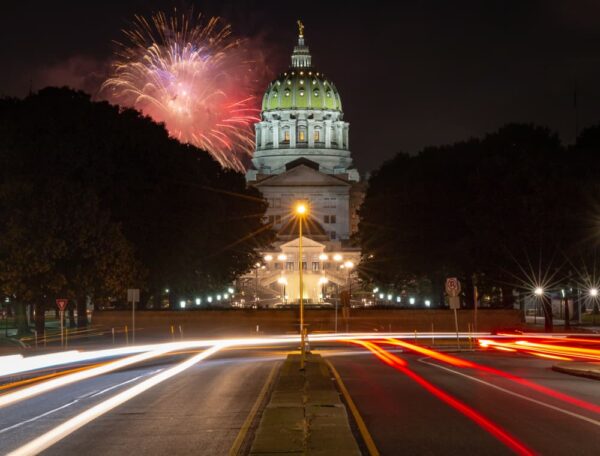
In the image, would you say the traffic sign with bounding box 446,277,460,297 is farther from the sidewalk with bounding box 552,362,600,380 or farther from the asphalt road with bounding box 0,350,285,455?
the asphalt road with bounding box 0,350,285,455

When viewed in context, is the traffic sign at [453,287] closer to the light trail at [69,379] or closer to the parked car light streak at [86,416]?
the light trail at [69,379]

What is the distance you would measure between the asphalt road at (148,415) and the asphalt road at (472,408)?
8.80 feet

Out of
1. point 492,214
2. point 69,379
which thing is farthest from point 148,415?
point 492,214

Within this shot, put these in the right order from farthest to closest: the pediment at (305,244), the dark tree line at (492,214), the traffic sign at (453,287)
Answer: the pediment at (305,244), the dark tree line at (492,214), the traffic sign at (453,287)

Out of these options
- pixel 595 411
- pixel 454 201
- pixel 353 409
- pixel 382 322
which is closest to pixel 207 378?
pixel 353 409

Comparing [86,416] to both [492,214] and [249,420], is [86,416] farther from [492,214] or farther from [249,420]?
[492,214]

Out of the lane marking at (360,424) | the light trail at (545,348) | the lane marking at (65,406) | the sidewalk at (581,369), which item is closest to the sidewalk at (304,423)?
the lane marking at (360,424)

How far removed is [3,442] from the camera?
16.3 metres

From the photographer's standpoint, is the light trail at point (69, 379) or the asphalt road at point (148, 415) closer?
the asphalt road at point (148, 415)

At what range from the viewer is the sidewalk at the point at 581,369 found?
1126 inches

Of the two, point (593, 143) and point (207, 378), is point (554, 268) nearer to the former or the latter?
point (593, 143)

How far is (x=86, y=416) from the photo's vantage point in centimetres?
1970

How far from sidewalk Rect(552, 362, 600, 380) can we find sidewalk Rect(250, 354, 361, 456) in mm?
8163

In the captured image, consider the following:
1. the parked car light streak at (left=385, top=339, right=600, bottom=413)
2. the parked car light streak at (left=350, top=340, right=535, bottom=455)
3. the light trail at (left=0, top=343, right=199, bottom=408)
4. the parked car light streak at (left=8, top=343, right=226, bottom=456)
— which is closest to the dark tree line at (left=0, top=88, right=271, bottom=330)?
the light trail at (left=0, top=343, right=199, bottom=408)
